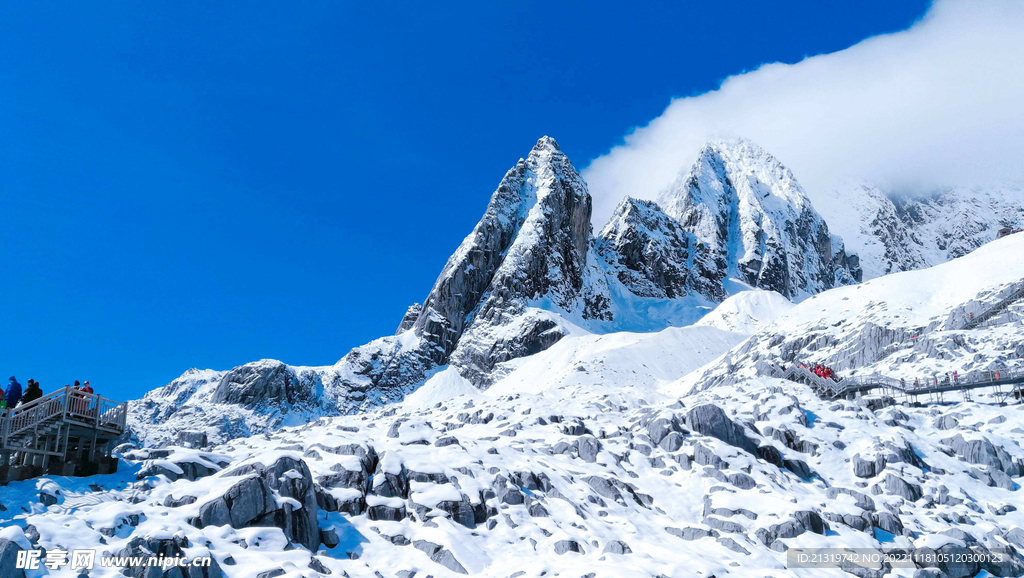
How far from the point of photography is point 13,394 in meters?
26.0

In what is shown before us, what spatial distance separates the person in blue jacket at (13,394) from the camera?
25859 millimetres

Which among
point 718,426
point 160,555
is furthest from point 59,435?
point 718,426

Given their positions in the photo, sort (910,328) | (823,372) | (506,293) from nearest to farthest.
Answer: (823,372), (910,328), (506,293)

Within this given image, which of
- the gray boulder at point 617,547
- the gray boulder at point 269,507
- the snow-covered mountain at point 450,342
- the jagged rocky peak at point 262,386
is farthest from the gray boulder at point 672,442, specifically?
the jagged rocky peak at point 262,386

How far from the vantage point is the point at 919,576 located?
94.4 feet

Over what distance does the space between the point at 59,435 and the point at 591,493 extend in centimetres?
2340

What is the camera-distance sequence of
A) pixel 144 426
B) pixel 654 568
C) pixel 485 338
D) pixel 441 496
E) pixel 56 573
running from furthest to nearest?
pixel 485 338 → pixel 144 426 → pixel 441 496 → pixel 654 568 → pixel 56 573

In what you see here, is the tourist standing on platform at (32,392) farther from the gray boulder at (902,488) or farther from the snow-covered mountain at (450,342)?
the snow-covered mountain at (450,342)

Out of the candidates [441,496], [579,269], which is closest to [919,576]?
[441,496]

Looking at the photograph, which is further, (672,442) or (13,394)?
(672,442)

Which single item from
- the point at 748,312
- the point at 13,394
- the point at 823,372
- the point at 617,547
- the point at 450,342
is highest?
the point at 450,342

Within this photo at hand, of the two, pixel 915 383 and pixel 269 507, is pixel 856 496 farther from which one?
pixel 269 507

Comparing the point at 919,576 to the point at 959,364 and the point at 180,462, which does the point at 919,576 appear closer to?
the point at 180,462

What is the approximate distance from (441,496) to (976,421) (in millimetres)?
39018
